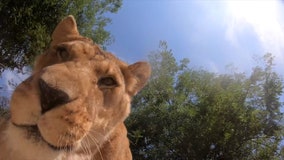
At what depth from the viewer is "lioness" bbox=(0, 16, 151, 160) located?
247cm

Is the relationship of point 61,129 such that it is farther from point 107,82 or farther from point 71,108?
point 107,82

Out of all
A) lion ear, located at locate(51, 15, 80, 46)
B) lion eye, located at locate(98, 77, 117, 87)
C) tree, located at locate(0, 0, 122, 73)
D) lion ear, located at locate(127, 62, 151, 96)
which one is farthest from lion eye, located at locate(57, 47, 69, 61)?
tree, located at locate(0, 0, 122, 73)

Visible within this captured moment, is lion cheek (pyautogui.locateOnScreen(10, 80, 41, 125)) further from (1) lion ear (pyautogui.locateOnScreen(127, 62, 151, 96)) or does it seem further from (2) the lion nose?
(1) lion ear (pyautogui.locateOnScreen(127, 62, 151, 96))

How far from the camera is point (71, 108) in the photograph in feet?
8.67

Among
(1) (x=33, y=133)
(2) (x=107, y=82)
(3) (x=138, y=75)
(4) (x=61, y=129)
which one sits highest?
(3) (x=138, y=75)

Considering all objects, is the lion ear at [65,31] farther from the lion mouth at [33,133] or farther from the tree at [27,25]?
the tree at [27,25]

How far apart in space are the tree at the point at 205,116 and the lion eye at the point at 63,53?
14.9 metres

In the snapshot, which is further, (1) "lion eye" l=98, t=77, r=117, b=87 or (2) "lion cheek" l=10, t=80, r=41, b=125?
(1) "lion eye" l=98, t=77, r=117, b=87

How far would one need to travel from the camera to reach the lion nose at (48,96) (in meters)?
2.44

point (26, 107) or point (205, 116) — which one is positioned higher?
point (205, 116)

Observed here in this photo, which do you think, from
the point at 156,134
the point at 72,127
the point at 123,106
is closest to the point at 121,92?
the point at 123,106

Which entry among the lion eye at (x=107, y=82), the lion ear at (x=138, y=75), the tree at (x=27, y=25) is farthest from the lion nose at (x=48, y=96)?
the tree at (x=27, y=25)

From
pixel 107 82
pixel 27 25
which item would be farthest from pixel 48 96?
pixel 27 25

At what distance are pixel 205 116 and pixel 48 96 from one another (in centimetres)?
1810
